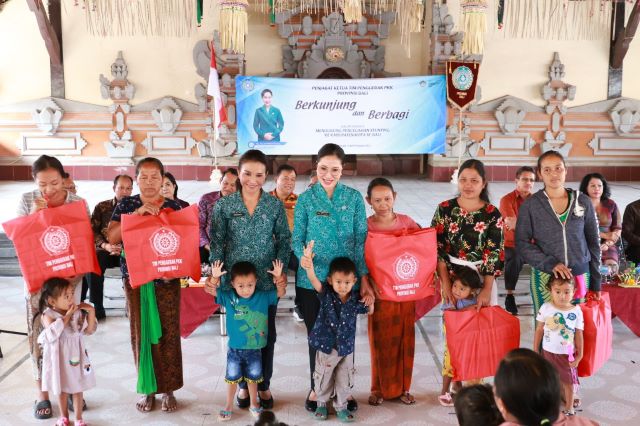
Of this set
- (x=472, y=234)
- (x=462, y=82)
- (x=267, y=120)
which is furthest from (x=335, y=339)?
(x=462, y=82)

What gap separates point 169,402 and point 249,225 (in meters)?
0.97

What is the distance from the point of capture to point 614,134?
10539 millimetres

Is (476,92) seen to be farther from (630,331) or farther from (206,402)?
(206,402)

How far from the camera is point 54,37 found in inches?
393

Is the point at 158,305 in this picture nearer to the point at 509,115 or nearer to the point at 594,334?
the point at 594,334

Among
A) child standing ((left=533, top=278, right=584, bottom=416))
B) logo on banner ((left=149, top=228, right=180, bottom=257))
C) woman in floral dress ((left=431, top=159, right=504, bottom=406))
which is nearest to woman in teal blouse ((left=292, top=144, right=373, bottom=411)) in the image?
woman in floral dress ((left=431, top=159, right=504, bottom=406))

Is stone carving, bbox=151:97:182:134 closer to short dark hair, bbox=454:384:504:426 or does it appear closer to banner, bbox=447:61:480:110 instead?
banner, bbox=447:61:480:110

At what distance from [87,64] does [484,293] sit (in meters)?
9.05

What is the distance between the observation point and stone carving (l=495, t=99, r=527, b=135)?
33.9 feet

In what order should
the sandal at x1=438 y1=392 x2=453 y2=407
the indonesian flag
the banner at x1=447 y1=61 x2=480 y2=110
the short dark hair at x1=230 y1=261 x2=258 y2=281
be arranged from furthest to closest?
the banner at x1=447 y1=61 x2=480 y2=110, the indonesian flag, the sandal at x1=438 y1=392 x2=453 y2=407, the short dark hair at x1=230 y1=261 x2=258 y2=281

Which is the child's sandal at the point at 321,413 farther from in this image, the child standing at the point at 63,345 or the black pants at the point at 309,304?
the child standing at the point at 63,345

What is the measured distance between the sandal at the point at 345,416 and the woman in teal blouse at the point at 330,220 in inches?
22.7

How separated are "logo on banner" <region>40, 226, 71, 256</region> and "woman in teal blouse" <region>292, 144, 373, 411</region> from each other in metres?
1.04

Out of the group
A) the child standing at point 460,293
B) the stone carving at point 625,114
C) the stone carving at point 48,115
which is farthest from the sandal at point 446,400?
the stone carving at point 48,115
